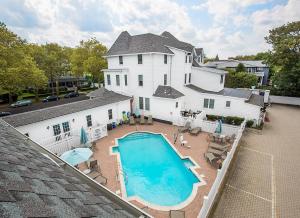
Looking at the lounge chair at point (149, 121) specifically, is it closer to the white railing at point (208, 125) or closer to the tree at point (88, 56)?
the white railing at point (208, 125)

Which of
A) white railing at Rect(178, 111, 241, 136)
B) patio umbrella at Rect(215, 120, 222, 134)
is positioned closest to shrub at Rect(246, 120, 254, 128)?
white railing at Rect(178, 111, 241, 136)

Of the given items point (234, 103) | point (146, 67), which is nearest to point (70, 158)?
point (146, 67)

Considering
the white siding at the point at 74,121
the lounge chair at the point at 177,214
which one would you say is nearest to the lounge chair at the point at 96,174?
the lounge chair at the point at 177,214

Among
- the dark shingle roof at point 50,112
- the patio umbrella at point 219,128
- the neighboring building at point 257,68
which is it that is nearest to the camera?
the dark shingle roof at point 50,112

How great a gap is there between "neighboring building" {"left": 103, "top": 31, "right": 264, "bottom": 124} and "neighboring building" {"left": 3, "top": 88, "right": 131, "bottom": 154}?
4852 millimetres

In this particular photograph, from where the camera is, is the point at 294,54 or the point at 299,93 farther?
the point at 299,93

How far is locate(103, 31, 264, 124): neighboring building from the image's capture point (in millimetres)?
22969

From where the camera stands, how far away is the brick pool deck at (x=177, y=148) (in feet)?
33.3

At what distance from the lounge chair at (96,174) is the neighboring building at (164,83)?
40.5 feet

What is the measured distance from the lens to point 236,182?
1183 centimetres

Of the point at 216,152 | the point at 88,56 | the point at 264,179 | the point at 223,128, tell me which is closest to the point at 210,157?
the point at 216,152

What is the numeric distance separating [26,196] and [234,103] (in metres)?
24.4

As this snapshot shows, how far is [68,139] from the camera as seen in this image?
1636 centimetres

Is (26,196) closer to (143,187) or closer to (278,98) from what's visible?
(143,187)
